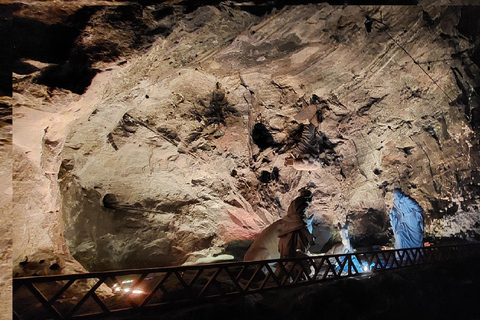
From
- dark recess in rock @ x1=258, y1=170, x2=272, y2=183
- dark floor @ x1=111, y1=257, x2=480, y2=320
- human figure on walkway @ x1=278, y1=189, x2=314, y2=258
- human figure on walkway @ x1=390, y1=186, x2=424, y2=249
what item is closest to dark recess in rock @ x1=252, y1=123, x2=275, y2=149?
dark recess in rock @ x1=258, y1=170, x2=272, y2=183

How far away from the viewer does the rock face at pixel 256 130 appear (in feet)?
17.9

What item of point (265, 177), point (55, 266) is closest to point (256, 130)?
point (265, 177)

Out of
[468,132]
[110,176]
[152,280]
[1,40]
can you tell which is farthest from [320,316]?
[468,132]

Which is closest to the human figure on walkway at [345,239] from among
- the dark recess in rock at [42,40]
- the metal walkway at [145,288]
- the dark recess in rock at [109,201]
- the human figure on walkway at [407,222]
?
the human figure on walkway at [407,222]

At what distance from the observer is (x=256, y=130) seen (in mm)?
8523

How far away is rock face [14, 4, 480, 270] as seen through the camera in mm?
5461

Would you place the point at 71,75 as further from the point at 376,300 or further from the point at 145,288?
the point at 376,300

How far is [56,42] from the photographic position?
12.4ft

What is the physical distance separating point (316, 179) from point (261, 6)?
6.84 m

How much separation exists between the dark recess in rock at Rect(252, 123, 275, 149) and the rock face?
1.3 inches

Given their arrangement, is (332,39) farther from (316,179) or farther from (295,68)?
(316,179)

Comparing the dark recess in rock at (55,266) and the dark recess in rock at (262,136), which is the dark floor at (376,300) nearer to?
the dark recess in rock at (55,266)

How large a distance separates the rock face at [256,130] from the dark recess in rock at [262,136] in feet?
0.11

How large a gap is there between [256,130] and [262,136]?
0.30 meters
